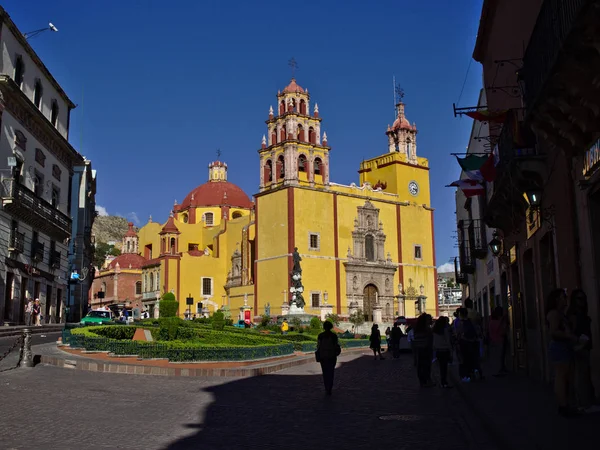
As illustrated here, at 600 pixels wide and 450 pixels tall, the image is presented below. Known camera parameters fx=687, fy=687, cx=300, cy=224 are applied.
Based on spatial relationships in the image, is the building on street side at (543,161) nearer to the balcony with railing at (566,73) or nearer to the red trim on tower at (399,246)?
the balcony with railing at (566,73)

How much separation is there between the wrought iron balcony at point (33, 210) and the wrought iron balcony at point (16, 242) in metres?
0.68

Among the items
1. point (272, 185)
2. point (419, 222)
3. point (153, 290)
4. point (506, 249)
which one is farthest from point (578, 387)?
point (153, 290)

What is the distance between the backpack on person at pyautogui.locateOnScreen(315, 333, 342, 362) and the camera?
12.5 meters

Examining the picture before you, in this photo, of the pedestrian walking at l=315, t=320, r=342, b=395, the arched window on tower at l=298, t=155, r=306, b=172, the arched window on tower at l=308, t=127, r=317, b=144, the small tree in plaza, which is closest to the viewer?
the pedestrian walking at l=315, t=320, r=342, b=395

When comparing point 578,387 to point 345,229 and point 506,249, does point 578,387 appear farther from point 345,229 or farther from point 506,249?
point 345,229

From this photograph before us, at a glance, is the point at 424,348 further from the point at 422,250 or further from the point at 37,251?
the point at 422,250

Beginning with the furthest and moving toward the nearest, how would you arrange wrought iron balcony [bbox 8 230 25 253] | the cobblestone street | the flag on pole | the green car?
the green car → wrought iron balcony [bbox 8 230 25 253] → the flag on pole → the cobblestone street

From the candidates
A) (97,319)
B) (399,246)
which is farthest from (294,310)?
(399,246)

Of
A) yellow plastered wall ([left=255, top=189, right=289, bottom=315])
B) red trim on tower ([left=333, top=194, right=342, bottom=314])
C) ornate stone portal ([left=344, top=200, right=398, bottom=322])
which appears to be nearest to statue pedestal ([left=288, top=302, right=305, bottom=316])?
yellow plastered wall ([left=255, top=189, right=289, bottom=315])

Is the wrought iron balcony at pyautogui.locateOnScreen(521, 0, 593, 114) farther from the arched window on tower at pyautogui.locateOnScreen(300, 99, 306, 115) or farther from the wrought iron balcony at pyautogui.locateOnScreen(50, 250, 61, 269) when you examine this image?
the arched window on tower at pyautogui.locateOnScreen(300, 99, 306, 115)

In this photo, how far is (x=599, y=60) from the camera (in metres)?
7.21

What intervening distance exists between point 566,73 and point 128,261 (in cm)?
7157

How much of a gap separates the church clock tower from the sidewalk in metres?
44.1

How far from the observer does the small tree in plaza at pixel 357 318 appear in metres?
52.9
